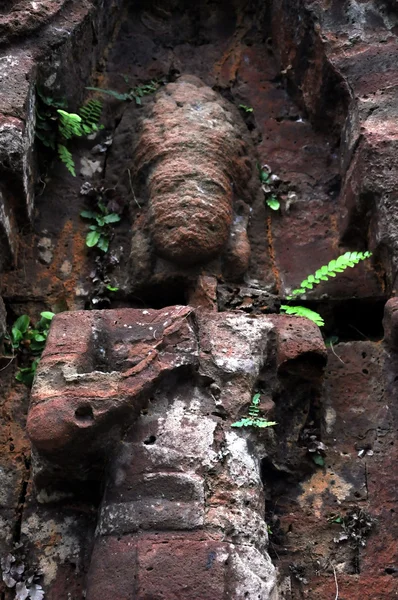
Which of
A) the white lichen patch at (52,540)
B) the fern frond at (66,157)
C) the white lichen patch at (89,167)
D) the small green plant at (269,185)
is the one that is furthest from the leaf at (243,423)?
the white lichen patch at (89,167)

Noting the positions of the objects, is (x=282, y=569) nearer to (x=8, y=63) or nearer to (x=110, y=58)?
(x=8, y=63)

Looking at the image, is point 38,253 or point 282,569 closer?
point 282,569

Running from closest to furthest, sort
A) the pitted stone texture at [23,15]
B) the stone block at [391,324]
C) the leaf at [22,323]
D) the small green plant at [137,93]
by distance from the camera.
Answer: the stone block at [391,324]
the leaf at [22,323]
the pitted stone texture at [23,15]
the small green plant at [137,93]

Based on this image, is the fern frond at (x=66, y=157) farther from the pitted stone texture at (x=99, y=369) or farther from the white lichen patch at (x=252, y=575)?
the white lichen patch at (x=252, y=575)

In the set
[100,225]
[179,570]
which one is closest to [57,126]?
[100,225]

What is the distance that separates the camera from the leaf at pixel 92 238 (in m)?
→ 4.70

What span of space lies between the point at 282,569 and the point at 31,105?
2949 millimetres

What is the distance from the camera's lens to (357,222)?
181 inches

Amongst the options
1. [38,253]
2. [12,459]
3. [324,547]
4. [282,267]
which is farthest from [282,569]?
[38,253]

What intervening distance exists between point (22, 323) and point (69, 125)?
1.37m

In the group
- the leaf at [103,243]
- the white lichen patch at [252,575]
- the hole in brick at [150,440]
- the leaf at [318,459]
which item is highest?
the leaf at [103,243]

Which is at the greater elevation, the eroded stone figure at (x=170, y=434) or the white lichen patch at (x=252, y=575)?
the eroded stone figure at (x=170, y=434)

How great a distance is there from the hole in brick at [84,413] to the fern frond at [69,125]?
6.98 ft

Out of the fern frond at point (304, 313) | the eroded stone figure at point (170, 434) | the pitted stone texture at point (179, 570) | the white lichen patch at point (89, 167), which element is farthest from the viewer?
the white lichen patch at point (89, 167)
